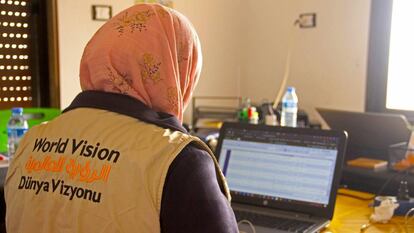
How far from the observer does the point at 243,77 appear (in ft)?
13.2

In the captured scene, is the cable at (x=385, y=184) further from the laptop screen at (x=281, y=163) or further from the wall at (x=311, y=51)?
the wall at (x=311, y=51)

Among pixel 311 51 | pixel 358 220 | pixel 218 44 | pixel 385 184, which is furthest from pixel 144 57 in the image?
pixel 218 44

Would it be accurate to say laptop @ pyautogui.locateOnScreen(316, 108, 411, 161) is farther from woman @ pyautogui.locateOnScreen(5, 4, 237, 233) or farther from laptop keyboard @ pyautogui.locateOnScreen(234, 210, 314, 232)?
woman @ pyautogui.locateOnScreen(5, 4, 237, 233)

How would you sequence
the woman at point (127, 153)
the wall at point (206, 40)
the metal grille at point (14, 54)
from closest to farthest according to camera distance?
the woman at point (127, 153)
the metal grille at point (14, 54)
the wall at point (206, 40)

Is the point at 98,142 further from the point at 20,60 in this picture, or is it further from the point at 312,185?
the point at 20,60

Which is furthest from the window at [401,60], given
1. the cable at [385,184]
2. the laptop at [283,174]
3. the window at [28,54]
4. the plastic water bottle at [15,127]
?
the plastic water bottle at [15,127]

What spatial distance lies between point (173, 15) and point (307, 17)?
2709mm

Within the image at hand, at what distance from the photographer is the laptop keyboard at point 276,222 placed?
4.39 feet

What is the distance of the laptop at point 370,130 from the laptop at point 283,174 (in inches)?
18.4

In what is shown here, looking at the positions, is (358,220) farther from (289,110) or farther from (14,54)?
(14,54)

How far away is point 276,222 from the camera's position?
138 centimetres

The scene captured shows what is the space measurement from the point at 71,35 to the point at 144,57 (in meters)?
2.25

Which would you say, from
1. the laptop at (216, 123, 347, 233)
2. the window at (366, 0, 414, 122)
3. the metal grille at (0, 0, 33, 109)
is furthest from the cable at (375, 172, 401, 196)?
the metal grille at (0, 0, 33, 109)

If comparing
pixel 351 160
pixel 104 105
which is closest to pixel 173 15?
pixel 104 105
